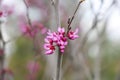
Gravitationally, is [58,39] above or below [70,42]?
below

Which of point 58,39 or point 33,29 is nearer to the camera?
point 58,39

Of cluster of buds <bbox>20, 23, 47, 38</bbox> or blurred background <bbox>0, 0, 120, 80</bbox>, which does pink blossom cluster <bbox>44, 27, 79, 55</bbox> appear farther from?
cluster of buds <bbox>20, 23, 47, 38</bbox>

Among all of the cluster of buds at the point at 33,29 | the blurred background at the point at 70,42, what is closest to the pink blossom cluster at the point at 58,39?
the blurred background at the point at 70,42

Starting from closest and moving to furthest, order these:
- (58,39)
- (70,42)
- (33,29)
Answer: (58,39) < (33,29) < (70,42)

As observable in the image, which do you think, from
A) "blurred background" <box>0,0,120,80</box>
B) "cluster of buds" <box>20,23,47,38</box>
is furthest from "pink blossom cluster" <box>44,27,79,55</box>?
"cluster of buds" <box>20,23,47,38</box>

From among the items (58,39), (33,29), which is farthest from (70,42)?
(58,39)

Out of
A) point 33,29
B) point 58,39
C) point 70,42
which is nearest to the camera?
point 58,39

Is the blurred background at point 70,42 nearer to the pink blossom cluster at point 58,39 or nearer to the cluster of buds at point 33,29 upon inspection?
the cluster of buds at point 33,29

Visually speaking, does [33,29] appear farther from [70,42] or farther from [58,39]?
[58,39]

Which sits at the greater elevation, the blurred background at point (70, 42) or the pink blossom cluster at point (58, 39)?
the blurred background at point (70, 42)
